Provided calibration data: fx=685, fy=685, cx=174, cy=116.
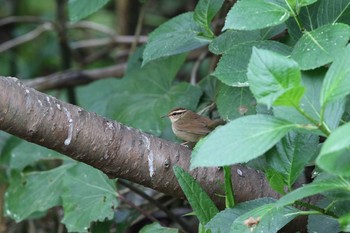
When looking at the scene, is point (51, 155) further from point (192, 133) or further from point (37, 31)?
point (37, 31)

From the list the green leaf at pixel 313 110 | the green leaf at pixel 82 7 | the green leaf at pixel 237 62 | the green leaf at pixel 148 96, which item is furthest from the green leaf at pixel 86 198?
the green leaf at pixel 313 110

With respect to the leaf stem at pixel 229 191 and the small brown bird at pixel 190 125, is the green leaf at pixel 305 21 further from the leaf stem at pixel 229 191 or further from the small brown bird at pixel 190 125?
the small brown bird at pixel 190 125

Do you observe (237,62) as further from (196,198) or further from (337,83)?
(337,83)

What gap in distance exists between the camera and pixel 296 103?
1349 millimetres

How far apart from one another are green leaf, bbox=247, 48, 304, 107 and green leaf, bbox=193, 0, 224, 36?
3.16ft

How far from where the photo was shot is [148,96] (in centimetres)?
327

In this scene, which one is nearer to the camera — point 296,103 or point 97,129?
point 296,103

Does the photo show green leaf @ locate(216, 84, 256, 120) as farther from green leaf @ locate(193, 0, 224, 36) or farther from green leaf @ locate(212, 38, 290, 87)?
green leaf @ locate(212, 38, 290, 87)

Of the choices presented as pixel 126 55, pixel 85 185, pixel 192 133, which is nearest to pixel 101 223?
pixel 85 185

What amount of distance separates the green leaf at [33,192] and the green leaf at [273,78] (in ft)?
6.16

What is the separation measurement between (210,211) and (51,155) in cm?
162

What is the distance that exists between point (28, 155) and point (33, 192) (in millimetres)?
265

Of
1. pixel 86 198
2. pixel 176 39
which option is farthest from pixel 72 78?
pixel 176 39

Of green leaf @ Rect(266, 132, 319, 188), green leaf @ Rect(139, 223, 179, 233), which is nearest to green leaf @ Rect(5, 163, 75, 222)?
green leaf @ Rect(139, 223, 179, 233)
